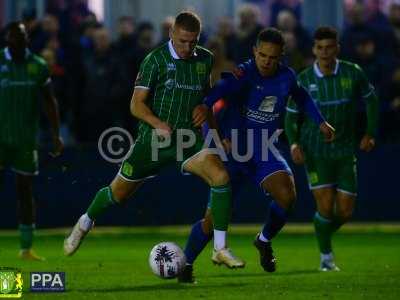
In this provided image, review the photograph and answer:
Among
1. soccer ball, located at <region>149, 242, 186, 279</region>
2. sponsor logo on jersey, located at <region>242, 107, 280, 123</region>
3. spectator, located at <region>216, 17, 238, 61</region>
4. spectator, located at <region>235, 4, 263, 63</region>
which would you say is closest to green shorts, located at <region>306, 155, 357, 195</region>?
sponsor logo on jersey, located at <region>242, 107, 280, 123</region>

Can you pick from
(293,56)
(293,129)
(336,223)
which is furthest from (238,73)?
(293,56)

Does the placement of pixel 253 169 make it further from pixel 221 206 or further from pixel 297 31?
pixel 297 31

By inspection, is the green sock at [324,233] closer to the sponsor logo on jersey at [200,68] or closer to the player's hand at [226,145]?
the player's hand at [226,145]

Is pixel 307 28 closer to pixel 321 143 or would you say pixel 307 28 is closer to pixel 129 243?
pixel 129 243

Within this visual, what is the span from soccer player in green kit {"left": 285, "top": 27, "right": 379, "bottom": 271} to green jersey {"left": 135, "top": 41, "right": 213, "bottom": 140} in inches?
83.4

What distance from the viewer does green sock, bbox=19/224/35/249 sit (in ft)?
45.9

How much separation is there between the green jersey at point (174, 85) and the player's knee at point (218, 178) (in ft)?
1.83

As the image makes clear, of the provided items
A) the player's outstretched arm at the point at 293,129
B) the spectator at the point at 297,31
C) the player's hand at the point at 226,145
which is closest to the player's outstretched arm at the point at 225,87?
the player's hand at the point at 226,145

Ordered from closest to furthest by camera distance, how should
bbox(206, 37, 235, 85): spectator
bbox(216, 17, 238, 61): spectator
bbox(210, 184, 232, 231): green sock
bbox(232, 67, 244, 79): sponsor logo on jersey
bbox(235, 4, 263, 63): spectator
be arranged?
1. bbox(210, 184, 232, 231): green sock
2. bbox(232, 67, 244, 79): sponsor logo on jersey
3. bbox(206, 37, 235, 85): spectator
4. bbox(235, 4, 263, 63): spectator
5. bbox(216, 17, 238, 61): spectator

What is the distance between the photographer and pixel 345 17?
66.9ft

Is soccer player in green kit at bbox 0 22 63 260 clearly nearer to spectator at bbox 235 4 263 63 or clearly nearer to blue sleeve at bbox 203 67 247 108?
blue sleeve at bbox 203 67 247 108

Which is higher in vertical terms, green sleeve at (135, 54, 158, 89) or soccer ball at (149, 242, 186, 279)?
green sleeve at (135, 54, 158, 89)

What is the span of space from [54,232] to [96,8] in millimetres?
4871

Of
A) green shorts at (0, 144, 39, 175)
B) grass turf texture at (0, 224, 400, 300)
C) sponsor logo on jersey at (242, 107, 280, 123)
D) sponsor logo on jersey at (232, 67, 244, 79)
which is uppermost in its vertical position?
sponsor logo on jersey at (232, 67, 244, 79)
